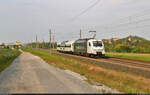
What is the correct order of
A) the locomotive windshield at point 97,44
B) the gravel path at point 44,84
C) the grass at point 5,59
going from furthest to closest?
the locomotive windshield at point 97,44
the grass at point 5,59
the gravel path at point 44,84

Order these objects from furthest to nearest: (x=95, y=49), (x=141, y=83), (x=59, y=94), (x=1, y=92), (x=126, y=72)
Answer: (x=95, y=49), (x=126, y=72), (x=141, y=83), (x=1, y=92), (x=59, y=94)

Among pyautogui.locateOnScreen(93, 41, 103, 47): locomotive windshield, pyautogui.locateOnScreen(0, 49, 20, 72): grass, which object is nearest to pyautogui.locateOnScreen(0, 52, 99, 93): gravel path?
pyautogui.locateOnScreen(0, 49, 20, 72): grass

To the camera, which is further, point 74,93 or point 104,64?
point 104,64

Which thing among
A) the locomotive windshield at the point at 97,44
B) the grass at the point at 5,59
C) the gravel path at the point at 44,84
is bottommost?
the grass at the point at 5,59

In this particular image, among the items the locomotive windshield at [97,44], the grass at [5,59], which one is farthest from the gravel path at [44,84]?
the locomotive windshield at [97,44]

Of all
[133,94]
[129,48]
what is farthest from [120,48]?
[133,94]

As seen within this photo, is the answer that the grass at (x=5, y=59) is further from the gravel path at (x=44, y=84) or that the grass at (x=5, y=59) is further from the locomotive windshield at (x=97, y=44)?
the locomotive windshield at (x=97, y=44)

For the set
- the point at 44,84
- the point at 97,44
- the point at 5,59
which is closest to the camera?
the point at 44,84

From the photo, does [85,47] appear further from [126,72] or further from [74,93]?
[74,93]

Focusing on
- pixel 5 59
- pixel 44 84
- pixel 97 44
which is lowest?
pixel 5 59

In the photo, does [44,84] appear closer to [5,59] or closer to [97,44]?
[97,44]

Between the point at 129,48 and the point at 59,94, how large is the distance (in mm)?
51883

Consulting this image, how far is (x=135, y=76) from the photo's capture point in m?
15.1

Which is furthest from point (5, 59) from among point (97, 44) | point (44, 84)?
point (44, 84)
